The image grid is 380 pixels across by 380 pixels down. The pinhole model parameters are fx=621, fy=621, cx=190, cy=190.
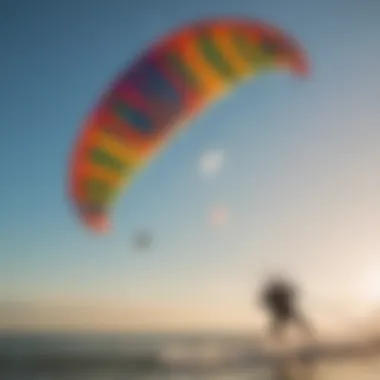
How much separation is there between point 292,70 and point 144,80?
27.9 inches

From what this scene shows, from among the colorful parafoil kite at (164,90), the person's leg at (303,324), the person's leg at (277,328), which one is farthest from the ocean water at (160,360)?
the colorful parafoil kite at (164,90)

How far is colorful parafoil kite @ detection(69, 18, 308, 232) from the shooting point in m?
2.94

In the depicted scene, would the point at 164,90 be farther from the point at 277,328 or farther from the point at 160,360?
the point at 160,360

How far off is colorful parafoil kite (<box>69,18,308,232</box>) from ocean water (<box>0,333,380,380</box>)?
1.13m

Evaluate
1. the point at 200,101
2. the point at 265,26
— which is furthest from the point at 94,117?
the point at 265,26

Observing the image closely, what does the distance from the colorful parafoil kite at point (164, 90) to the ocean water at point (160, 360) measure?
3.70ft

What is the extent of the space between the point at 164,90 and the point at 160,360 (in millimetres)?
2164

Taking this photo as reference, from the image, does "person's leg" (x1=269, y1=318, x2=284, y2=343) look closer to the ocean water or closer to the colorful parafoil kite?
the ocean water

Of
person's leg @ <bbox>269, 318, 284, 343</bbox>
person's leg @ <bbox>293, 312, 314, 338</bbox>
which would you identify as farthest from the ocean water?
person's leg @ <bbox>293, 312, 314, 338</bbox>

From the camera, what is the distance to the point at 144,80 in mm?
2928

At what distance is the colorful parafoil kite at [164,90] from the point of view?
2936 millimetres

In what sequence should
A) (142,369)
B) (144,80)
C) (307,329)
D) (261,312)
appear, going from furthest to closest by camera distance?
1. (142,369)
2. (307,329)
3. (261,312)
4. (144,80)

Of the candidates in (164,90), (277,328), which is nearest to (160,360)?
(277,328)

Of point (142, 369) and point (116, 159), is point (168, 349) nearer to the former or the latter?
point (142, 369)
